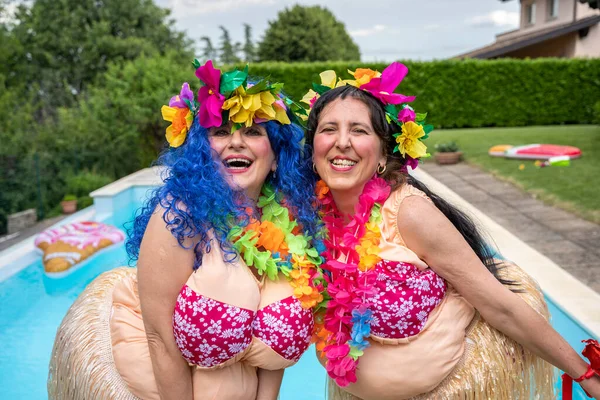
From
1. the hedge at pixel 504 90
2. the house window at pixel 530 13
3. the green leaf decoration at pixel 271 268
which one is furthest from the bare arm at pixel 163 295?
the house window at pixel 530 13

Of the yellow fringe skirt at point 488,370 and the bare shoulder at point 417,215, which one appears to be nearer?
the bare shoulder at point 417,215

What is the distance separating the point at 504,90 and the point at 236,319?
17.9 metres

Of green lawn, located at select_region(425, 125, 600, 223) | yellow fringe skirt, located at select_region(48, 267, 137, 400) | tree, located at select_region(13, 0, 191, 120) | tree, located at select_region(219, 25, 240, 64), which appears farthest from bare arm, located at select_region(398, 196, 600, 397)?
tree, located at select_region(219, 25, 240, 64)

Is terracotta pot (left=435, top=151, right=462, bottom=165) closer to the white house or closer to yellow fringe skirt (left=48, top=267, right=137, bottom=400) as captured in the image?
yellow fringe skirt (left=48, top=267, right=137, bottom=400)

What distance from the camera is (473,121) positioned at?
17984 millimetres

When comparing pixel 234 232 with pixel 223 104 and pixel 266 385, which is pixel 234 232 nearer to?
pixel 223 104

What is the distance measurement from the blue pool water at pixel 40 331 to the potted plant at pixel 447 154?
7125mm

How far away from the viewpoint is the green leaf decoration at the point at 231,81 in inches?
74.2

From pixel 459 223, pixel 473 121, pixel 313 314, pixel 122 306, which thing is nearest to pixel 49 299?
pixel 122 306

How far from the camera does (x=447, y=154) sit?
11406 millimetres

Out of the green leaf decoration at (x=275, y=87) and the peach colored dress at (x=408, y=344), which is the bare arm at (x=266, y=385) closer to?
the peach colored dress at (x=408, y=344)

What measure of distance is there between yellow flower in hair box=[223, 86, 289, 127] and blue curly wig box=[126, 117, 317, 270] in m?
0.07

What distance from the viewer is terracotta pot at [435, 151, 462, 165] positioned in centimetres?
1141

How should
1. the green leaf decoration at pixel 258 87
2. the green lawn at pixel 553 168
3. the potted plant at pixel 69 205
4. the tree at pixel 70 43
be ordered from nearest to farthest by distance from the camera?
the green leaf decoration at pixel 258 87 < the green lawn at pixel 553 168 < the potted plant at pixel 69 205 < the tree at pixel 70 43
